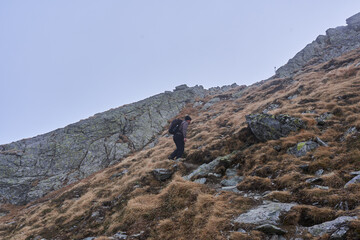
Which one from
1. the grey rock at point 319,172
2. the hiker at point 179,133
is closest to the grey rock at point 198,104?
the hiker at point 179,133

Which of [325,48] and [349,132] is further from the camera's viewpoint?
[325,48]

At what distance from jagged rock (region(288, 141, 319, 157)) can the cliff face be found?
37.0 meters

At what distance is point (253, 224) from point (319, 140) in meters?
6.67

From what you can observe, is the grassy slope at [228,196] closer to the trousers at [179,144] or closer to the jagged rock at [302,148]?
the jagged rock at [302,148]

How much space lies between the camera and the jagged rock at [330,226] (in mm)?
4441

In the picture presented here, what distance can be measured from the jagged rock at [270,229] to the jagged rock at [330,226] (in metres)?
0.69

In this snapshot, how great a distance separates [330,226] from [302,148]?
5633mm

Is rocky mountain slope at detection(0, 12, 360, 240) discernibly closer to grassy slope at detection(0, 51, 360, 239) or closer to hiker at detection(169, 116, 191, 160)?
grassy slope at detection(0, 51, 360, 239)

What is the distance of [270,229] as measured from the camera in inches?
205

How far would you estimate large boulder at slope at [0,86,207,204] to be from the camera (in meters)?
25.7

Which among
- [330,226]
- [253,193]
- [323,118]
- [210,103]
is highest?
[210,103]

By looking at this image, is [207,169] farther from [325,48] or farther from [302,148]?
[325,48]

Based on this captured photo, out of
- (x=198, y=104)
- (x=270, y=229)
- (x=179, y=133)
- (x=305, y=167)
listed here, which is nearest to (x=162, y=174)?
(x=179, y=133)

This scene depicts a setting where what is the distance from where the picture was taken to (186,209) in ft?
25.5
